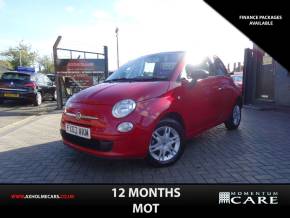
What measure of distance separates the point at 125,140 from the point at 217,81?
236 centimetres

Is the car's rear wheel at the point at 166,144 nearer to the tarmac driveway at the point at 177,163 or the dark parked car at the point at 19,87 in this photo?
the tarmac driveway at the point at 177,163

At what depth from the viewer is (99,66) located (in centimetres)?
1044

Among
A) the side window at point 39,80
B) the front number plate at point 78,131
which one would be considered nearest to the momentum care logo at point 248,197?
the front number plate at point 78,131

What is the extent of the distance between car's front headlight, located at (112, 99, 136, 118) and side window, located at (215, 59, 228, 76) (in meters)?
2.24

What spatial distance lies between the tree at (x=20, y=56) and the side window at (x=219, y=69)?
4785 cm

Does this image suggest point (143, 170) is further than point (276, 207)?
Yes

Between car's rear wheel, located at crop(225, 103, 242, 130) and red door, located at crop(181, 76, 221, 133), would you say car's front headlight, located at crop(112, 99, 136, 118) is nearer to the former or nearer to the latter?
red door, located at crop(181, 76, 221, 133)

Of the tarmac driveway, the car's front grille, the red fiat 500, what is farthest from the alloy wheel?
the car's front grille

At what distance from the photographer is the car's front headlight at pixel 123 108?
312cm

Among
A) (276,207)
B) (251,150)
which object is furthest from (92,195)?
(251,150)

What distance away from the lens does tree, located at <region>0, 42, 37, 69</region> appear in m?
47.1

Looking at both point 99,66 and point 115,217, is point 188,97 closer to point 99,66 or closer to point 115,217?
point 115,217

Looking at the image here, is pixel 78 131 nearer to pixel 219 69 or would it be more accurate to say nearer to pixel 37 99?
pixel 219 69

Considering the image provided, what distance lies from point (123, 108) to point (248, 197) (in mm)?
1706
